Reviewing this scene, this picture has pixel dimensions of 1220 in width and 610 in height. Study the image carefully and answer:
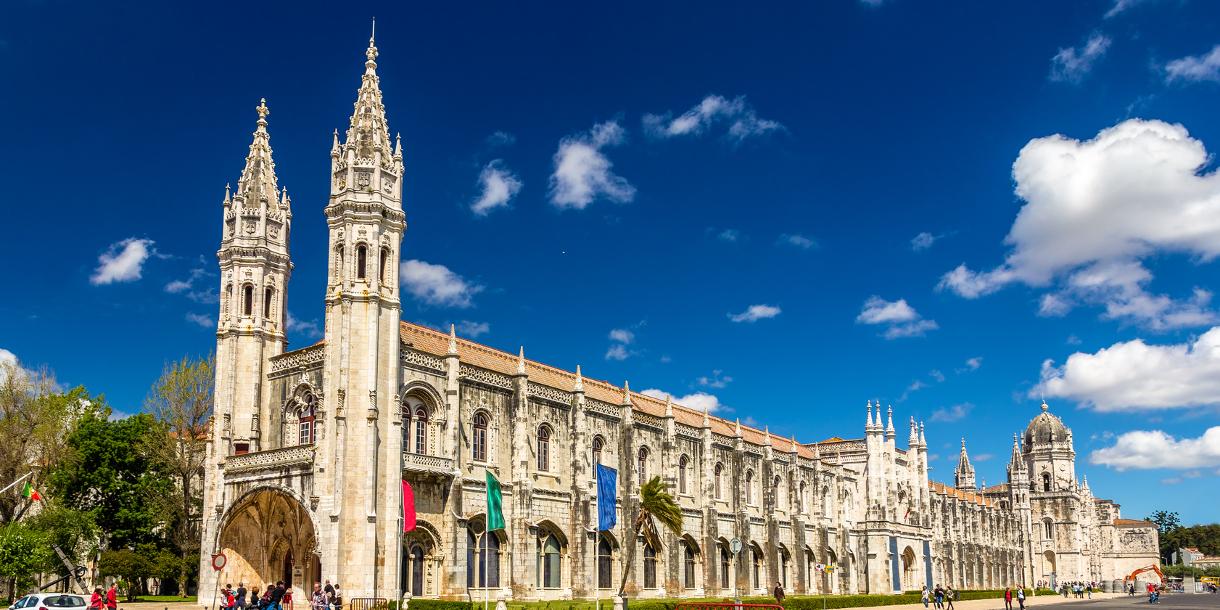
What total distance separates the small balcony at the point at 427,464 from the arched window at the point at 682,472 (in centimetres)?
1955

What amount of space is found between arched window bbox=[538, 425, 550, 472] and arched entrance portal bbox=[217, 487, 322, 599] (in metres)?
11.8

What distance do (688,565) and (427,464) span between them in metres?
22.3

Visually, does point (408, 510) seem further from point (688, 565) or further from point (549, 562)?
point (688, 565)

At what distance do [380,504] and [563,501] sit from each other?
11554 millimetres

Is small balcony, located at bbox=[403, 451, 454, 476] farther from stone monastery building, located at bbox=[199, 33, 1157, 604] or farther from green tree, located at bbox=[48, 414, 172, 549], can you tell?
green tree, located at bbox=[48, 414, 172, 549]

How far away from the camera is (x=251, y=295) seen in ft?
154

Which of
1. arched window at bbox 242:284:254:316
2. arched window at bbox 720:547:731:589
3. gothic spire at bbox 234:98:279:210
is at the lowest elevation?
arched window at bbox 720:547:731:589

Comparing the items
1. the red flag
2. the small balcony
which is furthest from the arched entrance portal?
the small balcony

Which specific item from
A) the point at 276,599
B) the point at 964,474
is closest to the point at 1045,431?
the point at 964,474

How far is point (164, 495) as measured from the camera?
50344mm

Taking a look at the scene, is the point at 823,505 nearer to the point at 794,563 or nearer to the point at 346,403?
the point at 794,563

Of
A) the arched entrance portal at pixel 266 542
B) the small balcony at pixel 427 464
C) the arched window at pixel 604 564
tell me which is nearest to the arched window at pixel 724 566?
the arched window at pixel 604 564

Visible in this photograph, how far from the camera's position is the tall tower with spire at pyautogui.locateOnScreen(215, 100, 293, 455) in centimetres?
4478

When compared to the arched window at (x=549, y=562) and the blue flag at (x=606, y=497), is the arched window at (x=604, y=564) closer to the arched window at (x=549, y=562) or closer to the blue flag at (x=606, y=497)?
the arched window at (x=549, y=562)
